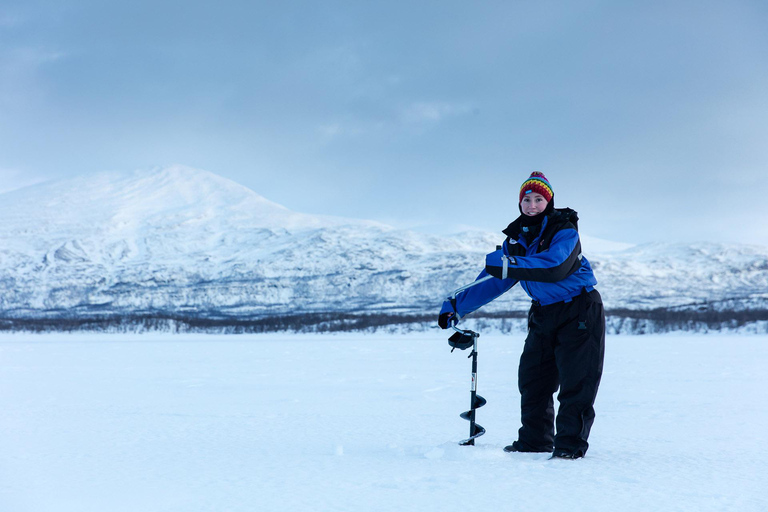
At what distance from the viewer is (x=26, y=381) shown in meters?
8.30

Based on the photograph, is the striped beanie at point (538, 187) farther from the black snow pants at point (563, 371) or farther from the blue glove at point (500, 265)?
the black snow pants at point (563, 371)

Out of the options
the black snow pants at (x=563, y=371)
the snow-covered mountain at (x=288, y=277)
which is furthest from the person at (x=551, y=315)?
the snow-covered mountain at (x=288, y=277)

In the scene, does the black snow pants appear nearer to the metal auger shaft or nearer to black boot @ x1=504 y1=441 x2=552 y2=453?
black boot @ x1=504 y1=441 x2=552 y2=453

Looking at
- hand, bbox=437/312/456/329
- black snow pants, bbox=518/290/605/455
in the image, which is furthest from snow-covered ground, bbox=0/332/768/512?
hand, bbox=437/312/456/329

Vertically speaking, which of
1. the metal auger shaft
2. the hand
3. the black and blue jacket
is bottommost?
the metal auger shaft

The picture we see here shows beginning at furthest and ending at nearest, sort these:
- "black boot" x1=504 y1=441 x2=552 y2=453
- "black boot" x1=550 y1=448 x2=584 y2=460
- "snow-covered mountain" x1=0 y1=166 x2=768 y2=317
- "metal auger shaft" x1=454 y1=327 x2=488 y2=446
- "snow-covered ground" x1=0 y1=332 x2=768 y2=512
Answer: "snow-covered mountain" x1=0 y1=166 x2=768 y2=317, "metal auger shaft" x1=454 y1=327 x2=488 y2=446, "black boot" x1=504 y1=441 x2=552 y2=453, "black boot" x1=550 y1=448 x2=584 y2=460, "snow-covered ground" x1=0 y1=332 x2=768 y2=512

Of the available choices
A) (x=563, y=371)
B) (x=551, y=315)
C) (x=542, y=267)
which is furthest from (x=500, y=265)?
(x=563, y=371)

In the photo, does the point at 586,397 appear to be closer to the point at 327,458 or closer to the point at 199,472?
the point at 327,458

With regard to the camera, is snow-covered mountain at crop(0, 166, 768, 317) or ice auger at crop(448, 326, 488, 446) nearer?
ice auger at crop(448, 326, 488, 446)

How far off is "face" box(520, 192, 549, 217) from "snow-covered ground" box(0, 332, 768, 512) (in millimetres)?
1362

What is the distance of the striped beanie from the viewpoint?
339cm

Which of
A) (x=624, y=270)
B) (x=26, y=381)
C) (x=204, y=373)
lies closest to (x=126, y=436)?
(x=26, y=381)

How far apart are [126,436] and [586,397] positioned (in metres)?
3.01

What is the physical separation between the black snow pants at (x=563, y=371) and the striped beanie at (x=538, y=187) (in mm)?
606
